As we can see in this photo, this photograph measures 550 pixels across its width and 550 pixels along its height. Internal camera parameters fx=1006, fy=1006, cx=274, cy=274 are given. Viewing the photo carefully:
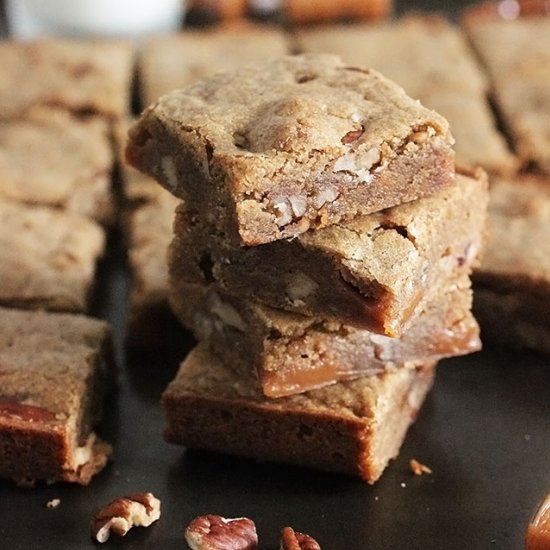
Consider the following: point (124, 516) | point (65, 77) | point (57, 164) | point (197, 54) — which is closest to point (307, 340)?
point (124, 516)

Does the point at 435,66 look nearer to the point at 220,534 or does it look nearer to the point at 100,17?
the point at 100,17

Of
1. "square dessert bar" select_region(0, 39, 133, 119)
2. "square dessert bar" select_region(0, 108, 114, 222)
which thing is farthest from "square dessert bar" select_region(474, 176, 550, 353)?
"square dessert bar" select_region(0, 39, 133, 119)

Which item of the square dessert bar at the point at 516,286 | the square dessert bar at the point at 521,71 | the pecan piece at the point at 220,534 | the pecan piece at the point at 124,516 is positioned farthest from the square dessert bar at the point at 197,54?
the pecan piece at the point at 220,534

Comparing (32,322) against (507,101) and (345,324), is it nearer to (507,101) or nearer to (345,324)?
(345,324)

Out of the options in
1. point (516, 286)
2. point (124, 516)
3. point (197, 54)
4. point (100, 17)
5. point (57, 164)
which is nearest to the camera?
point (124, 516)

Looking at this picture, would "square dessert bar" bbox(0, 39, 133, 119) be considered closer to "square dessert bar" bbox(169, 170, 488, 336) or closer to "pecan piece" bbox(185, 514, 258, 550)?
"square dessert bar" bbox(169, 170, 488, 336)
